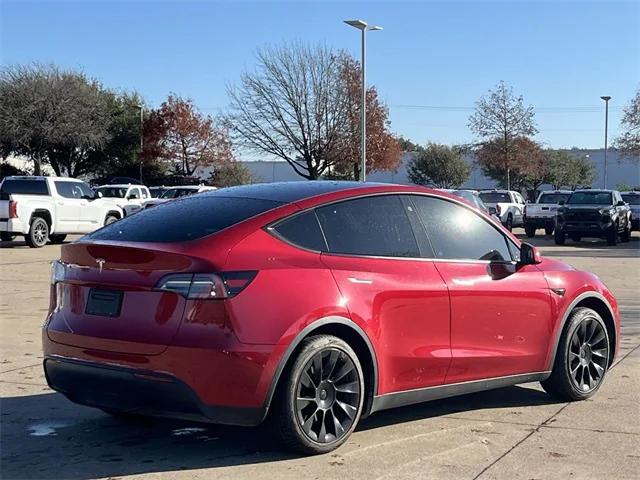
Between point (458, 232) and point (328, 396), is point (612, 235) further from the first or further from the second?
point (328, 396)

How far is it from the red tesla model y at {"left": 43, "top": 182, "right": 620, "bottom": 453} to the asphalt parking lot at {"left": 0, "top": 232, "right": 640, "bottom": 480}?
0.26m

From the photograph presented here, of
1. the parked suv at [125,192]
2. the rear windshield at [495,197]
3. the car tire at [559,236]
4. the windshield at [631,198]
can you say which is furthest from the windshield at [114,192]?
the windshield at [631,198]

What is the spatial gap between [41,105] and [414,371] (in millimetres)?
44220

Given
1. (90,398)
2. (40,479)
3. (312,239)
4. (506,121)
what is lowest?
(40,479)

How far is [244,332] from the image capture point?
459 centimetres

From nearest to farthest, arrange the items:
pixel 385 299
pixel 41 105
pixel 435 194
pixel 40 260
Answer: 1. pixel 385 299
2. pixel 435 194
3. pixel 40 260
4. pixel 41 105

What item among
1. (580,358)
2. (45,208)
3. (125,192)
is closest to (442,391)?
(580,358)

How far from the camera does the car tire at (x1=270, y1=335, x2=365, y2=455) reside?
→ 481 centimetres

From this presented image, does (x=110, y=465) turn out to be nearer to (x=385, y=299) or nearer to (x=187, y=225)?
(x=187, y=225)

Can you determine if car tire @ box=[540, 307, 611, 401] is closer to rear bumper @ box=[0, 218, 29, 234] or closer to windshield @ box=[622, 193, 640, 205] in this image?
rear bumper @ box=[0, 218, 29, 234]

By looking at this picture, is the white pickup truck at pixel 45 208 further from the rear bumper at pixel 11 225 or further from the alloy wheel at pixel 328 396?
the alloy wheel at pixel 328 396

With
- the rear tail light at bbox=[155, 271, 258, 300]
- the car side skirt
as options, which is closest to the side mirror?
the car side skirt

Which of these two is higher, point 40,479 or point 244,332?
point 244,332

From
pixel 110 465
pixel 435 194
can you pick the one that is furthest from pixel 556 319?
pixel 110 465
